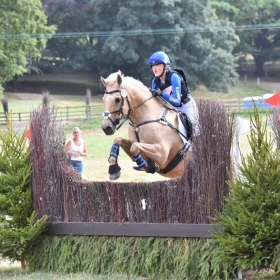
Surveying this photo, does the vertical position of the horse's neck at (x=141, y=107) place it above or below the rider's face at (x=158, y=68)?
below

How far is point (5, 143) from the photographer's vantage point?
27.3 feet

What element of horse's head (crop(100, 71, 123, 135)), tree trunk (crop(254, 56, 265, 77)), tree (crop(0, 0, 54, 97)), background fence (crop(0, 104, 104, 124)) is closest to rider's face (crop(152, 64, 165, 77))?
horse's head (crop(100, 71, 123, 135))

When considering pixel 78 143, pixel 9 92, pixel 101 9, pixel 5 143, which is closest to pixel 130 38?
pixel 101 9

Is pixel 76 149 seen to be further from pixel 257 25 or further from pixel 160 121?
pixel 257 25

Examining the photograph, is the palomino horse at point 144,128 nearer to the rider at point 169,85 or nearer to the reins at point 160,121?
the reins at point 160,121

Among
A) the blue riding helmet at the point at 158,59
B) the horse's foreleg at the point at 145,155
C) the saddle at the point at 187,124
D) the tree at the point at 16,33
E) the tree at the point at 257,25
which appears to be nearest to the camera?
the horse's foreleg at the point at 145,155

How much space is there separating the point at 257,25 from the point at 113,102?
54906 mm

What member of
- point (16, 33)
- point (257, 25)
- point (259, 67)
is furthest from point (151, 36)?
point (259, 67)

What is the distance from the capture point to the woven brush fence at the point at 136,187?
295 inches

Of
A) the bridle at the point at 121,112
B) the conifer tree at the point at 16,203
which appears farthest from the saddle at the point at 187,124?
the conifer tree at the point at 16,203

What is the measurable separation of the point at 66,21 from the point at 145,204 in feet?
165

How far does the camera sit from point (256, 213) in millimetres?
6758

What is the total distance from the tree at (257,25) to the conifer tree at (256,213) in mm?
53936

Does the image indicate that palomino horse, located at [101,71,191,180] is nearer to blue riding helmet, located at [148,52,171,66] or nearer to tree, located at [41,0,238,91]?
blue riding helmet, located at [148,52,171,66]
